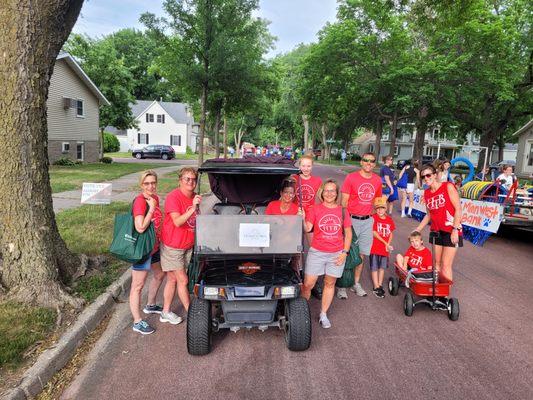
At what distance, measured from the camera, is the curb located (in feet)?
9.89

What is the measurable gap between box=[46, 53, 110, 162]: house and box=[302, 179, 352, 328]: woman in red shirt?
21898 millimetres

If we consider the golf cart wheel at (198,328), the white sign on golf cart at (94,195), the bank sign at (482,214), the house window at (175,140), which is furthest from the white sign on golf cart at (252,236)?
the house window at (175,140)

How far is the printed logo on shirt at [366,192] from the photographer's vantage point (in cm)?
516

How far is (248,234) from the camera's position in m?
3.74

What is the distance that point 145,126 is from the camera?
173 ft

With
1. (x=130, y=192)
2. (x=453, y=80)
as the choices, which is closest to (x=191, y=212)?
(x=130, y=192)

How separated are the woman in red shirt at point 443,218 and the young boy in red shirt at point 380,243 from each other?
23.7 inches

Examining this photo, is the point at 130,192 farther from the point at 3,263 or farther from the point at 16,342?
Answer: the point at 16,342

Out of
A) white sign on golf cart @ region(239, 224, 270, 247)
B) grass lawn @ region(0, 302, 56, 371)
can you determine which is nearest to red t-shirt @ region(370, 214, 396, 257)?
white sign on golf cart @ region(239, 224, 270, 247)

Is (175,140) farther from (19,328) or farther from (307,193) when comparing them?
(19,328)

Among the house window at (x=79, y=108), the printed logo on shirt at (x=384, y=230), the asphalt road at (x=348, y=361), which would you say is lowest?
the asphalt road at (x=348, y=361)

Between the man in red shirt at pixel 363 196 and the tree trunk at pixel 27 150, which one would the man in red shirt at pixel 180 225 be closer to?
the tree trunk at pixel 27 150

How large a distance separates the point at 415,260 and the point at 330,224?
1.79m

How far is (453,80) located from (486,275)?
63.4 feet
